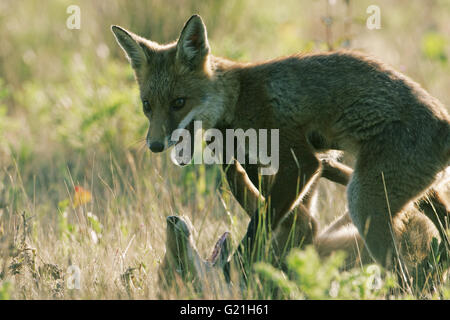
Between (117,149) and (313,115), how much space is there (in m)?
4.43

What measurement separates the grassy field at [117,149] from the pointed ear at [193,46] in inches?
41.7

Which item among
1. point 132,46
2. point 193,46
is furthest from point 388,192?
point 132,46

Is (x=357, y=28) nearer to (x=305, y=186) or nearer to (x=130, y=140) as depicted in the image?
(x=130, y=140)

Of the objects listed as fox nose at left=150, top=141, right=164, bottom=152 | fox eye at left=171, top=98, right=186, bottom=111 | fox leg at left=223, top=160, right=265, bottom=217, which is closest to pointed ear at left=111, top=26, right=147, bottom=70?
fox eye at left=171, top=98, right=186, bottom=111

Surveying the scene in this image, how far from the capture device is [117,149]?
879 centimetres

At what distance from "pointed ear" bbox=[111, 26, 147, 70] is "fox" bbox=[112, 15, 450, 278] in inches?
0.4

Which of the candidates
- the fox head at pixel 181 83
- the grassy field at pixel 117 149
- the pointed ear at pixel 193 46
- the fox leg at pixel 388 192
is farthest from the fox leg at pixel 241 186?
the fox leg at pixel 388 192

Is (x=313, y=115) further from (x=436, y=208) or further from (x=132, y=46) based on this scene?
(x=132, y=46)

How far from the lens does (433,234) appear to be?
5.26m

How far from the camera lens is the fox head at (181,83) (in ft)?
17.0

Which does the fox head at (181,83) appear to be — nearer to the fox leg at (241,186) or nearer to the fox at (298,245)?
the fox leg at (241,186)
